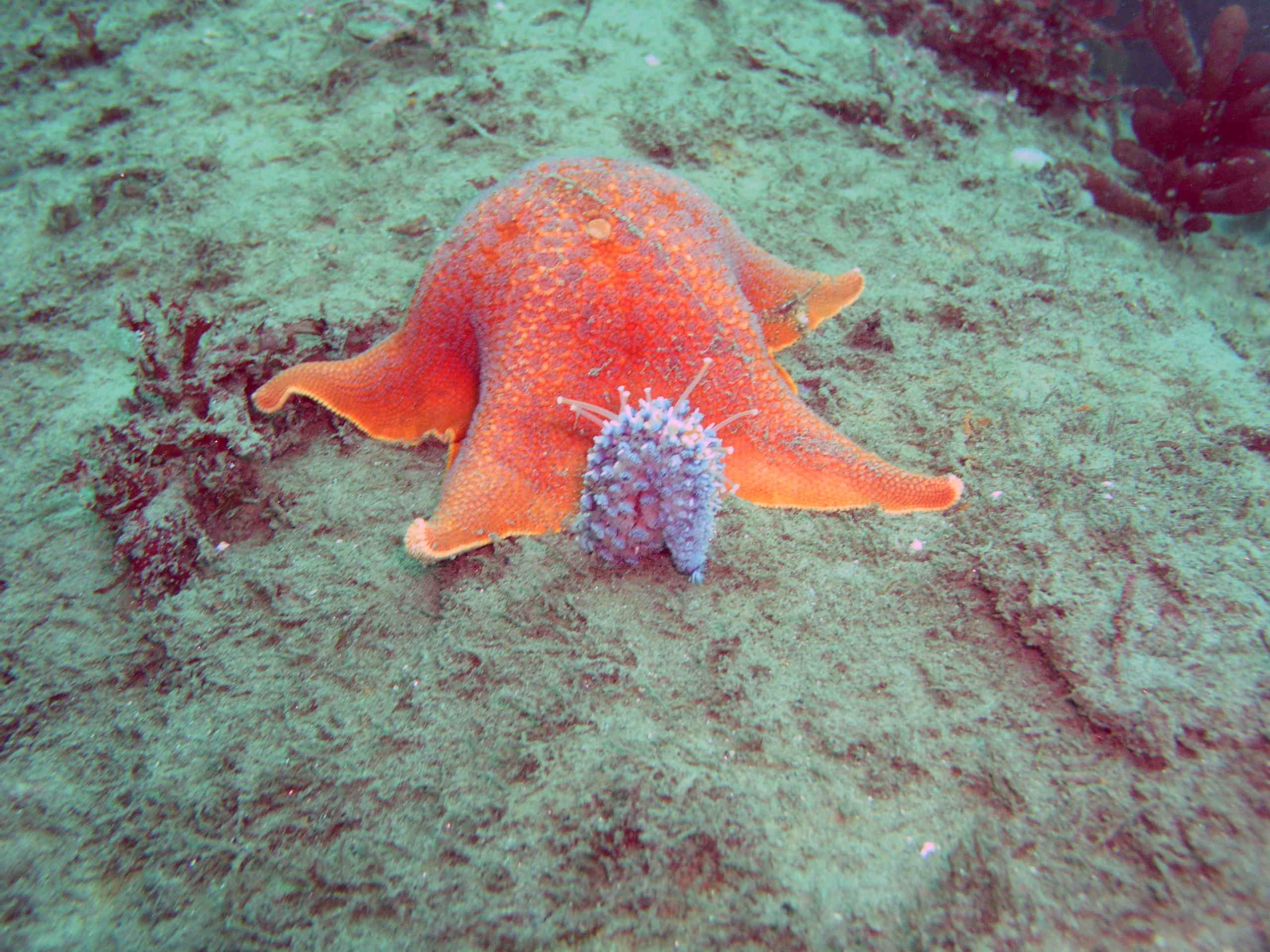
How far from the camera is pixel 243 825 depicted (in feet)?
6.95

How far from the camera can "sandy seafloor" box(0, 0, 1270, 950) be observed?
5.93 ft

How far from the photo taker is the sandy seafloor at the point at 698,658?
181 centimetres

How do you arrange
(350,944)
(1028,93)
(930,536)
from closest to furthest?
(350,944), (930,536), (1028,93)

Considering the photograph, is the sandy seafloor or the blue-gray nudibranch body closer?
the sandy seafloor

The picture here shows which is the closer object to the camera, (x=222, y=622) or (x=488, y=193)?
(x=222, y=622)

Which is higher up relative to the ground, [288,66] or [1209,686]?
[1209,686]

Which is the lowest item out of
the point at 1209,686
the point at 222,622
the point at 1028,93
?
the point at 222,622

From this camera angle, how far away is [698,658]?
2268 millimetres

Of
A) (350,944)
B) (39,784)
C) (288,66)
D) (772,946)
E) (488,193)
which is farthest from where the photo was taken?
(288,66)

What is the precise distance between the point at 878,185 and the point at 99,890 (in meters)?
5.44

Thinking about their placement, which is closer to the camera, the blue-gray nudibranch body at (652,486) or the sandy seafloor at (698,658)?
the sandy seafloor at (698,658)

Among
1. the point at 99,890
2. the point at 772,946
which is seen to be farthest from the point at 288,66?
the point at 772,946

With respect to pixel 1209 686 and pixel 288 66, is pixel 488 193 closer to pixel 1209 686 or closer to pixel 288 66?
pixel 1209 686

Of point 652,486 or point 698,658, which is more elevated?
point 652,486
